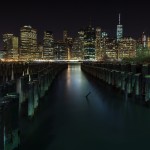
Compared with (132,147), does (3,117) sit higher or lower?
higher

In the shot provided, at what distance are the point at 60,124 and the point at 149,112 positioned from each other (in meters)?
4.13

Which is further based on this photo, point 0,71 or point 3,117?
point 0,71

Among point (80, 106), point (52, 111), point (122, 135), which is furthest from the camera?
point (80, 106)

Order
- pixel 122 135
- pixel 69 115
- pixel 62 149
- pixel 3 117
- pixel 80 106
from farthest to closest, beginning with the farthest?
pixel 80 106 < pixel 69 115 < pixel 122 135 < pixel 62 149 < pixel 3 117

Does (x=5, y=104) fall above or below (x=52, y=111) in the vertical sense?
above

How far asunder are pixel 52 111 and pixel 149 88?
469 cm

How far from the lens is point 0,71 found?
43.3 meters

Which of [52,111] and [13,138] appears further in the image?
[52,111]

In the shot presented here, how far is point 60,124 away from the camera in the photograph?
12344 millimetres

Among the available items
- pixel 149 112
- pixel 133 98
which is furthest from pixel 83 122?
pixel 133 98

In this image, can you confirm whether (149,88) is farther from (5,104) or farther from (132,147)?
(5,104)

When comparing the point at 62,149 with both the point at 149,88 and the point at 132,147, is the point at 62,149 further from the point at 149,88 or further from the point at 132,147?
the point at 149,88

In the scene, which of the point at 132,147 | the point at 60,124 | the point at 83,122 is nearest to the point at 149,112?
the point at 83,122

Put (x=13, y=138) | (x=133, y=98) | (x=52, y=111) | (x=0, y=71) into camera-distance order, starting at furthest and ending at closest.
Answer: (x=0, y=71) < (x=133, y=98) < (x=52, y=111) < (x=13, y=138)
